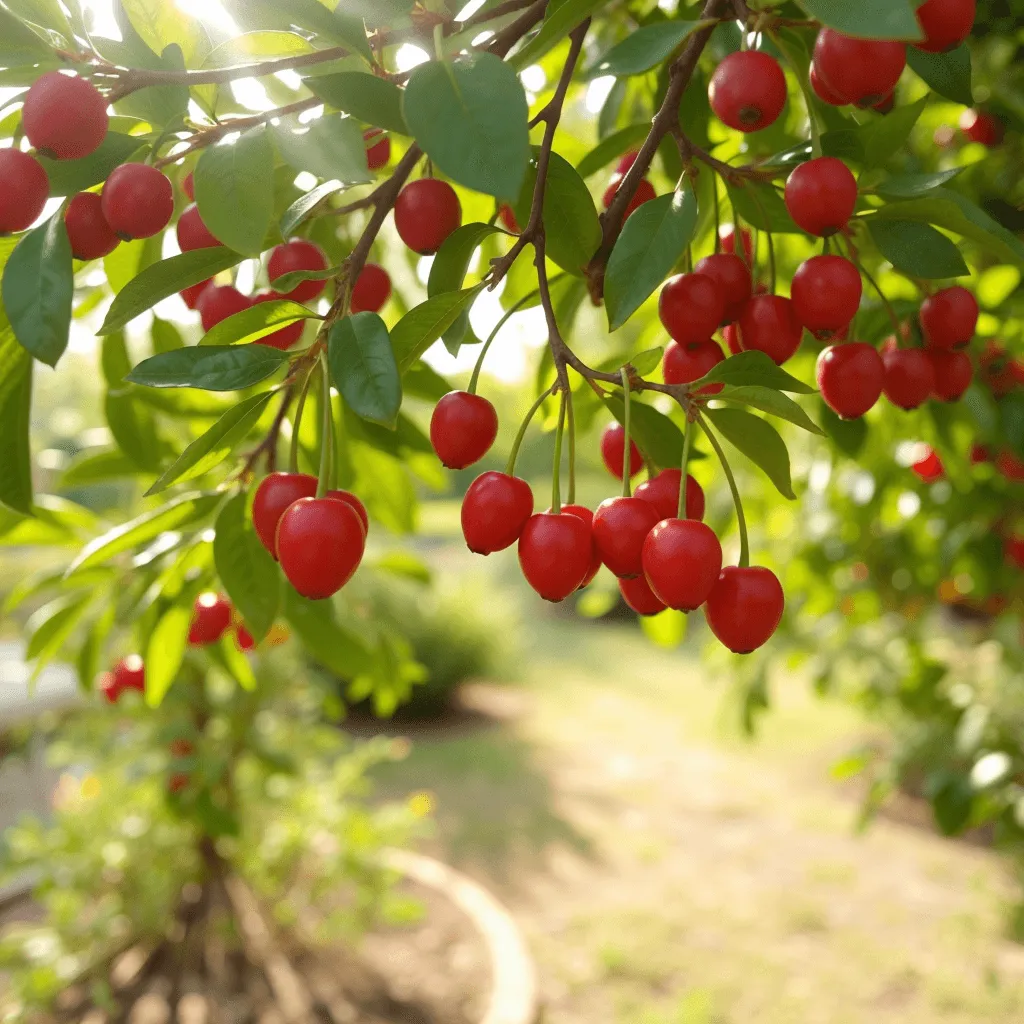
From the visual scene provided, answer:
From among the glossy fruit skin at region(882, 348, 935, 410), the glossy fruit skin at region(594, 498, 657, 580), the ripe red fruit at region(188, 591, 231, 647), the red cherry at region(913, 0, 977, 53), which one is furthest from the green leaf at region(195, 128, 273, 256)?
the ripe red fruit at region(188, 591, 231, 647)

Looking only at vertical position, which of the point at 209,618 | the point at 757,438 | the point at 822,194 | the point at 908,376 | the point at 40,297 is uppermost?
the point at 40,297

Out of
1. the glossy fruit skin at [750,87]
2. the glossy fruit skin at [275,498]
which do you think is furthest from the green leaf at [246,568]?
the glossy fruit skin at [750,87]

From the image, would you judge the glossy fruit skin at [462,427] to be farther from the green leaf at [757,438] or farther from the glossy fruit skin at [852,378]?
the glossy fruit skin at [852,378]

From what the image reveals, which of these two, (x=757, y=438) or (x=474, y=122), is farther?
(x=757, y=438)

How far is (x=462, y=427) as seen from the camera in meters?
0.65

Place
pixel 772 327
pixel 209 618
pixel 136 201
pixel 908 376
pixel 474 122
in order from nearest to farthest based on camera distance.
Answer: pixel 474 122
pixel 136 201
pixel 772 327
pixel 908 376
pixel 209 618

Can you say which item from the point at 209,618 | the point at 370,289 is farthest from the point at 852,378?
the point at 209,618

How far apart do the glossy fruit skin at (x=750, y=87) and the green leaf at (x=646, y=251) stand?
6 cm

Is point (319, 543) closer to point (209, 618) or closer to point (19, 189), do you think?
point (19, 189)

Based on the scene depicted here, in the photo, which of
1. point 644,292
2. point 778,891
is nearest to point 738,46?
point 644,292

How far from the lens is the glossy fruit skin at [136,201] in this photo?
58 centimetres

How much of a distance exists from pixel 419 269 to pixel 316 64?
1.50ft

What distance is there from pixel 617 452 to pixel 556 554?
0.19 m

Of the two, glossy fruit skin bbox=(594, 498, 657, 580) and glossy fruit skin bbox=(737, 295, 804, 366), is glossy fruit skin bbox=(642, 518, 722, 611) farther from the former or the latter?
glossy fruit skin bbox=(737, 295, 804, 366)
